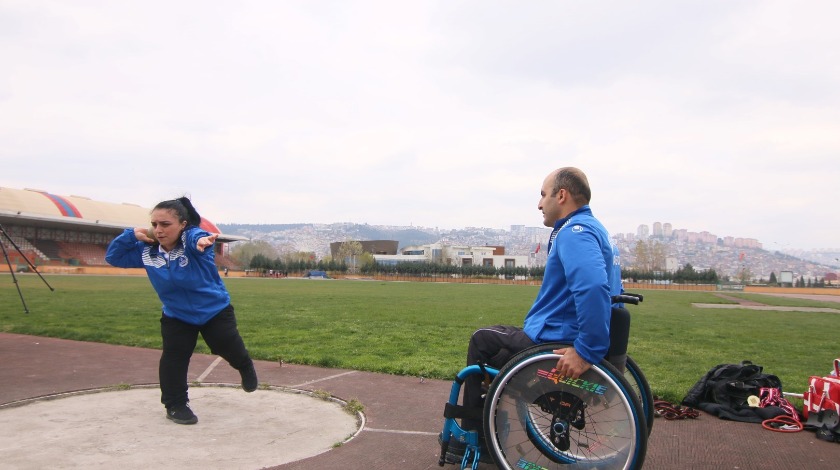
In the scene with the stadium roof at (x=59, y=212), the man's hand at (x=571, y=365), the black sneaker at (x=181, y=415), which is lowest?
the black sneaker at (x=181, y=415)

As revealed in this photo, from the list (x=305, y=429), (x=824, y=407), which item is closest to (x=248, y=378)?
(x=305, y=429)

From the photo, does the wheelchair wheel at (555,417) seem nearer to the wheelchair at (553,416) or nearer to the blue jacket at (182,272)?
the wheelchair at (553,416)

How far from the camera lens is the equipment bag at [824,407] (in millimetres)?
5258

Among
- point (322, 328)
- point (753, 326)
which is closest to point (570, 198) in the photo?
point (322, 328)

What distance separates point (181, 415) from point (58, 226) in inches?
3885

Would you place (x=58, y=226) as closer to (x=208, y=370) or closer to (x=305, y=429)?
(x=208, y=370)

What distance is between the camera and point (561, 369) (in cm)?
351

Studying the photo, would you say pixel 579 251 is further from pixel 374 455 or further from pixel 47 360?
pixel 47 360

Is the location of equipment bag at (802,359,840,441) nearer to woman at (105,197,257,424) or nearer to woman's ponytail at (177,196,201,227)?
woman at (105,197,257,424)

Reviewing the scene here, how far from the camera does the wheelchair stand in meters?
3.50

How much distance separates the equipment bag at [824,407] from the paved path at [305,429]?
0.17 m

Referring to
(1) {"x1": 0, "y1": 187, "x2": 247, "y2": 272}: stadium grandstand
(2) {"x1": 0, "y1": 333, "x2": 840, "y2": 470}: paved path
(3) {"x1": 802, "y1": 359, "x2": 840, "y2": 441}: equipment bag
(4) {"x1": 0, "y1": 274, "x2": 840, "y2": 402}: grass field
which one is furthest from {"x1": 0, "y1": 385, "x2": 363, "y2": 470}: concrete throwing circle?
(1) {"x1": 0, "y1": 187, "x2": 247, "y2": 272}: stadium grandstand

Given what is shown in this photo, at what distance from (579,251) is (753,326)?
1785cm

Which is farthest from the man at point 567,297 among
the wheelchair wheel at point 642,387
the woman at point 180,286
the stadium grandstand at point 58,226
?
the stadium grandstand at point 58,226
